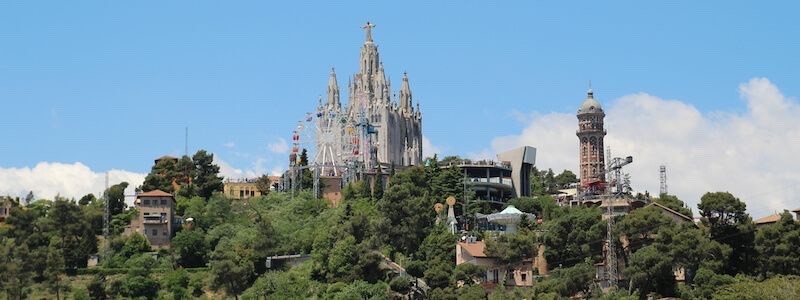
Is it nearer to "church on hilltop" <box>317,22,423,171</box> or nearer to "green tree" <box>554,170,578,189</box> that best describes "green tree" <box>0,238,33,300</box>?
"church on hilltop" <box>317,22,423,171</box>

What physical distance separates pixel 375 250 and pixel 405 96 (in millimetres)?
58915

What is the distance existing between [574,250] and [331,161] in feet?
166

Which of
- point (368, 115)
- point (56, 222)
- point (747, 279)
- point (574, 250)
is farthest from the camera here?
point (368, 115)

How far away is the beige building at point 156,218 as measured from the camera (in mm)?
99562

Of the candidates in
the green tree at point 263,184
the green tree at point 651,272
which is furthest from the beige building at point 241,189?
the green tree at point 651,272

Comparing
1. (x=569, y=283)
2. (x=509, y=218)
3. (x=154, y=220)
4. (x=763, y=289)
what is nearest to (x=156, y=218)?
(x=154, y=220)

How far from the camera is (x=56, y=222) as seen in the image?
95.5 meters

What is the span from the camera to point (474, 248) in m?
87.0

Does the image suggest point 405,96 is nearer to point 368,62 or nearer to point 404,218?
point 368,62

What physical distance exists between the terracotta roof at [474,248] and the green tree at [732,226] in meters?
12.8

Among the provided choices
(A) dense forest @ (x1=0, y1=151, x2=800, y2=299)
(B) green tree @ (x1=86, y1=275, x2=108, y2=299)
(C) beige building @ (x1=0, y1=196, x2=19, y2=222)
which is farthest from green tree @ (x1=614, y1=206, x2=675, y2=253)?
(C) beige building @ (x1=0, y1=196, x2=19, y2=222)

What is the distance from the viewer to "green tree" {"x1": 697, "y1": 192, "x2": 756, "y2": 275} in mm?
78500

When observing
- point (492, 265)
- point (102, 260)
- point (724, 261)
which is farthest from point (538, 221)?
point (102, 260)

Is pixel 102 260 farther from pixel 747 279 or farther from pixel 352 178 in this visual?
pixel 747 279
